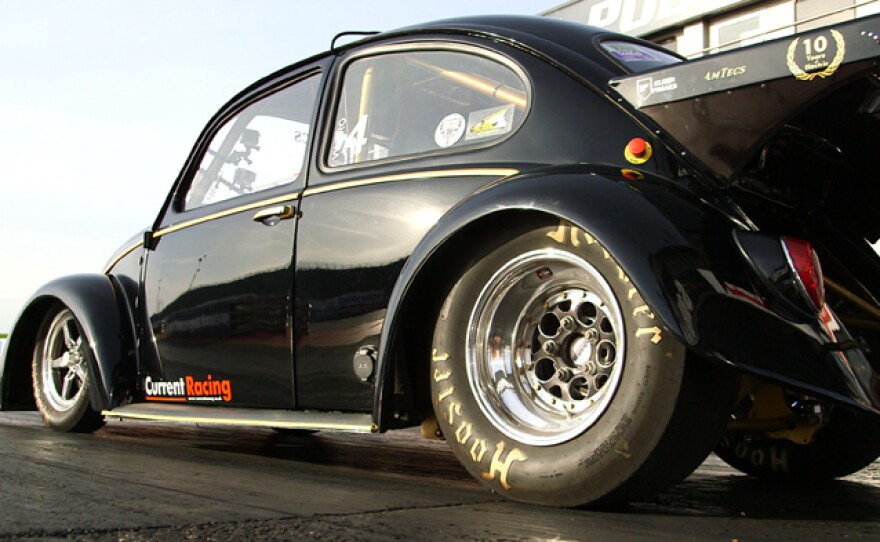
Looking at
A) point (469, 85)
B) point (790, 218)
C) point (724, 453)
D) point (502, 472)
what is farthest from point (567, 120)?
point (724, 453)

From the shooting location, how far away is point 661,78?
2.96 meters

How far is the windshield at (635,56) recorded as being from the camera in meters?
3.48

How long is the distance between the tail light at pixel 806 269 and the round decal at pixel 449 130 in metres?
1.33

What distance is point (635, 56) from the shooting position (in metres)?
3.65

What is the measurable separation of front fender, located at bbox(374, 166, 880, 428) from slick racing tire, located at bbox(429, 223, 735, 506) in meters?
0.09

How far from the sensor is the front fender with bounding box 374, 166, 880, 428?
2.46 meters

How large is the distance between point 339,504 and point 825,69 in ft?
5.88

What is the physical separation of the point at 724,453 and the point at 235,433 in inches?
132

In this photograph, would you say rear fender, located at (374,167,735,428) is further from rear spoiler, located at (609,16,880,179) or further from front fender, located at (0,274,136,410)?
front fender, located at (0,274,136,410)

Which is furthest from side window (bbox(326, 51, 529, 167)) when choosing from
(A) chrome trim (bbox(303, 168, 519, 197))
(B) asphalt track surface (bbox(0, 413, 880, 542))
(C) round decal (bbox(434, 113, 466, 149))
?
(B) asphalt track surface (bbox(0, 413, 880, 542))

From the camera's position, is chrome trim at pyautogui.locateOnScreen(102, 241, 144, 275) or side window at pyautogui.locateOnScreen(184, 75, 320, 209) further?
chrome trim at pyautogui.locateOnScreen(102, 241, 144, 275)

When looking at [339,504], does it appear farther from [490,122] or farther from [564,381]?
[490,122]

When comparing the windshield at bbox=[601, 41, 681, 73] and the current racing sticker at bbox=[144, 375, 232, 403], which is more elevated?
the windshield at bbox=[601, 41, 681, 73]

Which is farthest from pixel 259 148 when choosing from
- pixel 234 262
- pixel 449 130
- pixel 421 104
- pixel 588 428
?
pixel 588 428
